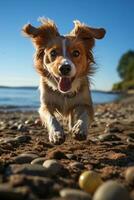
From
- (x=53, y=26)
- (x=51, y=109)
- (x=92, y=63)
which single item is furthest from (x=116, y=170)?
(x=53, y=26)

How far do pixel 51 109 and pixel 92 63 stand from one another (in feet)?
3.75

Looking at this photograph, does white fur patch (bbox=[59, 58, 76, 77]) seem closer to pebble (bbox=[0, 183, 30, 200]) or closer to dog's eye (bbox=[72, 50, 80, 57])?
dog's eye (bbox=[72, 50, 80, 57])

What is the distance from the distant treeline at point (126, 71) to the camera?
63.6 metres

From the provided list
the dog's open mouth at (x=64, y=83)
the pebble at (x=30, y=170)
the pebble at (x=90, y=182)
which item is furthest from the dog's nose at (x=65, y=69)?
the pebble at (x=90, y=182)

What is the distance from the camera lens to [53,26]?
6.45 meters

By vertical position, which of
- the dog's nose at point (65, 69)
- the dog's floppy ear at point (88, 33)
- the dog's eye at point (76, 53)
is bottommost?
the dog's nose at point (65, 69)

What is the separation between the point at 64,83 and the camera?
5746 mm

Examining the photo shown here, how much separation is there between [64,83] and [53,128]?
108 cm

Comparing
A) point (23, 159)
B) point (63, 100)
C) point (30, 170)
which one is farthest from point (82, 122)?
point (30, 170)

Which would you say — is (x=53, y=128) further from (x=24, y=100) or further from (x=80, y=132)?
(x=24, y=100)

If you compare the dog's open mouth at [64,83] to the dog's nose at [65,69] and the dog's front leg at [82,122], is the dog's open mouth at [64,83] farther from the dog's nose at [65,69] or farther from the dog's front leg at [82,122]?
the dog's front leg at [82,122]

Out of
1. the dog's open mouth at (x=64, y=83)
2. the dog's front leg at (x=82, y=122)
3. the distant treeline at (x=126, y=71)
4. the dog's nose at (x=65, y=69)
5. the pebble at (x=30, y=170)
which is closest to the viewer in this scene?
the pebble at (x=30, y=170)

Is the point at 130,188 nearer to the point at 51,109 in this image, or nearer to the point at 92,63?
the point at 51,109

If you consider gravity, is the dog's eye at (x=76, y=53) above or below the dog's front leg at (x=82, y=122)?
above
